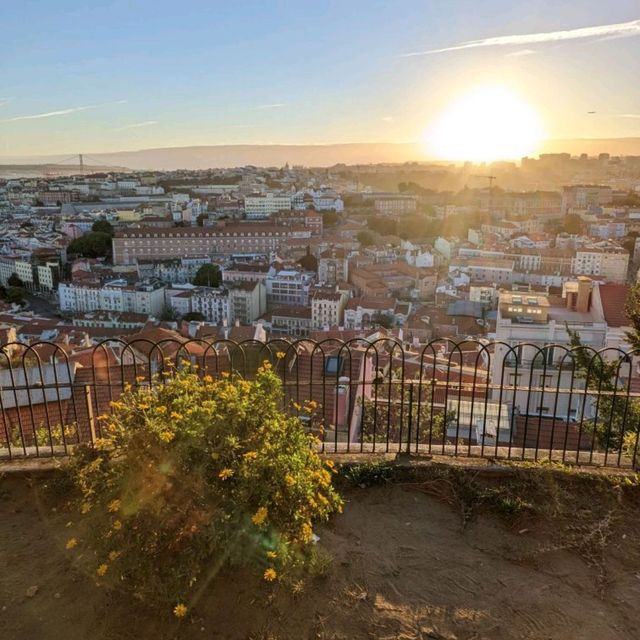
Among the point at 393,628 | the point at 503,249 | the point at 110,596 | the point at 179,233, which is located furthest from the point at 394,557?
the point at 179,233

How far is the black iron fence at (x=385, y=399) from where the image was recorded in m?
3.18

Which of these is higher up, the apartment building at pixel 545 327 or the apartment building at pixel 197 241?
the apartment building at pixel 545 327

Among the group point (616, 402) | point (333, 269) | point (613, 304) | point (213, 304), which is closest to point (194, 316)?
point (213, 304)

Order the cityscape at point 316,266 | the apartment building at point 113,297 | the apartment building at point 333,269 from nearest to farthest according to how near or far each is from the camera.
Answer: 1. the cityscape at point 316,266
2. the apartment building at point 113,297
3. the apartment building at point 333,269

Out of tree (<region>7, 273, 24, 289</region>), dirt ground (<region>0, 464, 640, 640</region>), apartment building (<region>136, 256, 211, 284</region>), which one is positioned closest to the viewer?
dirt ground (<region>0, 464, 640, 640</region>)

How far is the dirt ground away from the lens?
2.09 metres

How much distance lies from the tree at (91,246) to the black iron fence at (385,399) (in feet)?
143

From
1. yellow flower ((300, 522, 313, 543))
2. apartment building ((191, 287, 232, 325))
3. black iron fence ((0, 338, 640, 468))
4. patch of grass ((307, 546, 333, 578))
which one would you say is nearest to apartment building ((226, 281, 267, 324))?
apartment building ((191, 287, 232, 325))

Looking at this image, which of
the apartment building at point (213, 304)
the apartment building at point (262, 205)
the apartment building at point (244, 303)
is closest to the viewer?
the apartment building at point (213, 304)

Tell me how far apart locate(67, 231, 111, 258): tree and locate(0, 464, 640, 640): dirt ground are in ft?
172

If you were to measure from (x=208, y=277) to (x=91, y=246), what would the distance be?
1640 cm

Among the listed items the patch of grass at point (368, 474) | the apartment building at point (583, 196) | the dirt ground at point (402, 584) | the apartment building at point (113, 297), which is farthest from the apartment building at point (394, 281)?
the apartment building at point (583, 196)

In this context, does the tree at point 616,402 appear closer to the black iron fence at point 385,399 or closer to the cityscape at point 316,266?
the black iron fence at point 385,399

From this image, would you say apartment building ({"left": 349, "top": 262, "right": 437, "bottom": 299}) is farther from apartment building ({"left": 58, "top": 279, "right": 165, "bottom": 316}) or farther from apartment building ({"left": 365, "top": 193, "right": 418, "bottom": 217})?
apartment building ({"left": 365, "top": 193, "right": 418, "bottom": 217})
